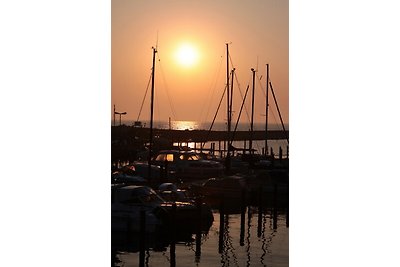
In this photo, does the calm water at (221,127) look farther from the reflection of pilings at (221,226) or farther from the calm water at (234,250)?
the reflection of pilings at (221,226)

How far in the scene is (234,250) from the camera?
199 inches

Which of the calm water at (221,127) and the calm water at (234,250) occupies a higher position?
the calm water at (221,127)

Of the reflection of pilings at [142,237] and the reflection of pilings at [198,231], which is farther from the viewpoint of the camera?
the reflection of pilings at [198,231]

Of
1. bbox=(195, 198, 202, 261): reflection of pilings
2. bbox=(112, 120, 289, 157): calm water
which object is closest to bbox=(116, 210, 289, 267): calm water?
bbox=(195, 198, 202, 261): reflection of pilings

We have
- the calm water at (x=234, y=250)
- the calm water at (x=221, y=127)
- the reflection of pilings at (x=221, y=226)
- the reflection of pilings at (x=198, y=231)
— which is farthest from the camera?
the reflection of pilings at (x=221, y=226)

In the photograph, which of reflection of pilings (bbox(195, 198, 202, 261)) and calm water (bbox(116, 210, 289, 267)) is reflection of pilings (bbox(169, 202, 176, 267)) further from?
reflection of pilings (bbox(195, 198, 202, 261))

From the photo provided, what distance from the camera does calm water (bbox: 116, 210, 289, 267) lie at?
475 centimetres

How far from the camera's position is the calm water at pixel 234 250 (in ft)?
15.6

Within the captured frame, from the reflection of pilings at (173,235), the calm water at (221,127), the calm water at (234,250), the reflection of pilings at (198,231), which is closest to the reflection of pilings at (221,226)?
the calm water at (234,250)

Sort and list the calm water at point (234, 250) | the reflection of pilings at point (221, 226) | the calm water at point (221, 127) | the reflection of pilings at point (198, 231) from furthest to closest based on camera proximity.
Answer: the reflection of pilings at point (221, 226)
the reflection of pilings at point (198, 231)
the calm water at point (234, 250)
the calm water at point (221, 127)

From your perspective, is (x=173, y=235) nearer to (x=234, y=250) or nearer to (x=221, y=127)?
(x=234, y=250)
